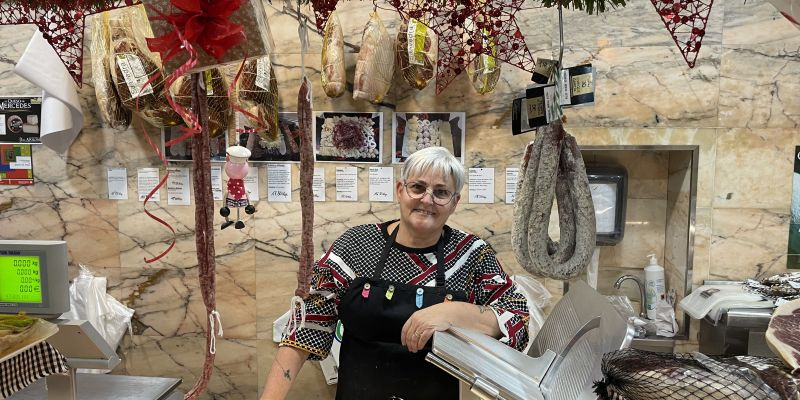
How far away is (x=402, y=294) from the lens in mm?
1593

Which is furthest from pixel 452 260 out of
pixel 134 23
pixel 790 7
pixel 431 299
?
pixel 134 23

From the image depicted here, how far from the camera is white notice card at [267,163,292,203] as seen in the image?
284 centimetres

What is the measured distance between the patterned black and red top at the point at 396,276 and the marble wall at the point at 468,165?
3.82ft

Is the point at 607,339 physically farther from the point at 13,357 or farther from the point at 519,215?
the point at 13,357

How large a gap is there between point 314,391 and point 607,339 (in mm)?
2323

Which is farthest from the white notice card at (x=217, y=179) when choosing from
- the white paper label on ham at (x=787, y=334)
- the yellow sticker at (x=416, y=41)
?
the white paper label on ham at (x=787, y=334)

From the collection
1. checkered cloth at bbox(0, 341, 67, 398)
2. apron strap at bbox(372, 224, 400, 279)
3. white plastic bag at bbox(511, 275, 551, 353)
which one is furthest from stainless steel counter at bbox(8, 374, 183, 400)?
white plastic bag at bbox(511, 275, 551, 353)

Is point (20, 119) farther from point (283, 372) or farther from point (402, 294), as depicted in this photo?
A: point (402, 294)

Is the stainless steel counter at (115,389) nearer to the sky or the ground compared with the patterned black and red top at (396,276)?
nearer to the ground

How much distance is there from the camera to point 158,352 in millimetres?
3018

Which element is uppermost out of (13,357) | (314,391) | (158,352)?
(13,357)

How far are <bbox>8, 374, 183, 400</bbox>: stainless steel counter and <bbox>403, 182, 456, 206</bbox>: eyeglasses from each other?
893 millimetres

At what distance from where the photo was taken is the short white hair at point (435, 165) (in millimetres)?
1546

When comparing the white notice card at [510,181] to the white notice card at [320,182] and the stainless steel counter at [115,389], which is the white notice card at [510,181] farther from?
the stainless steel counter at [115,389]
